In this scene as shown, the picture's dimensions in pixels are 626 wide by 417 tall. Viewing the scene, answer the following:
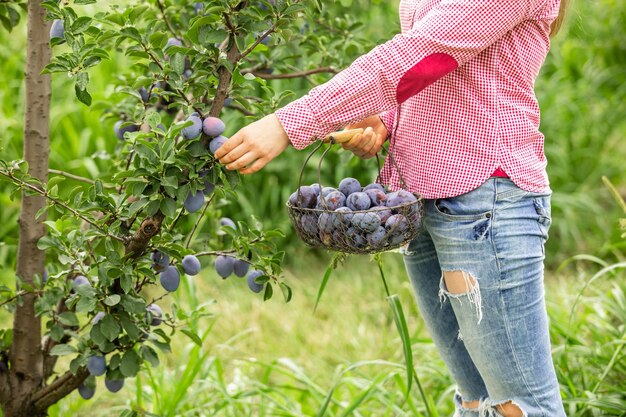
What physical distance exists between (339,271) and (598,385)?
1866 mm

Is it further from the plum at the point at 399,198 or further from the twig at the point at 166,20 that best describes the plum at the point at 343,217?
the twig at the point at 166,20

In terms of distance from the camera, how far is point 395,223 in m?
1.42

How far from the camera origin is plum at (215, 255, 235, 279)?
1.93m

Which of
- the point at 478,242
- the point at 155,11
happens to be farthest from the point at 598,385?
the point at 155,11

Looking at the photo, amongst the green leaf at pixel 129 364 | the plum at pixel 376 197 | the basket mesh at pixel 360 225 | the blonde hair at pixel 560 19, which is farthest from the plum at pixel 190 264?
the blonde hair at pixel 560 19

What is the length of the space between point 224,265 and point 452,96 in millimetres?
714

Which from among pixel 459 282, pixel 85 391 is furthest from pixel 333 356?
pixel 459 282

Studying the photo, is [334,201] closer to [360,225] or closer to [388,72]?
[360,225]

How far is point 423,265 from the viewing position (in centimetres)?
177

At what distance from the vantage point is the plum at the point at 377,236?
1.42 metres

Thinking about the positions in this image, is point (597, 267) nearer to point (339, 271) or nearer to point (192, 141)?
point (339, 271)

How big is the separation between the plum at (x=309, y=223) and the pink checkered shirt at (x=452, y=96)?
13 cm

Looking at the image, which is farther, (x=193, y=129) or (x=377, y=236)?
(x=193, y=129)

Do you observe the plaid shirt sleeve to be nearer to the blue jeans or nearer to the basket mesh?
the basket mesh
